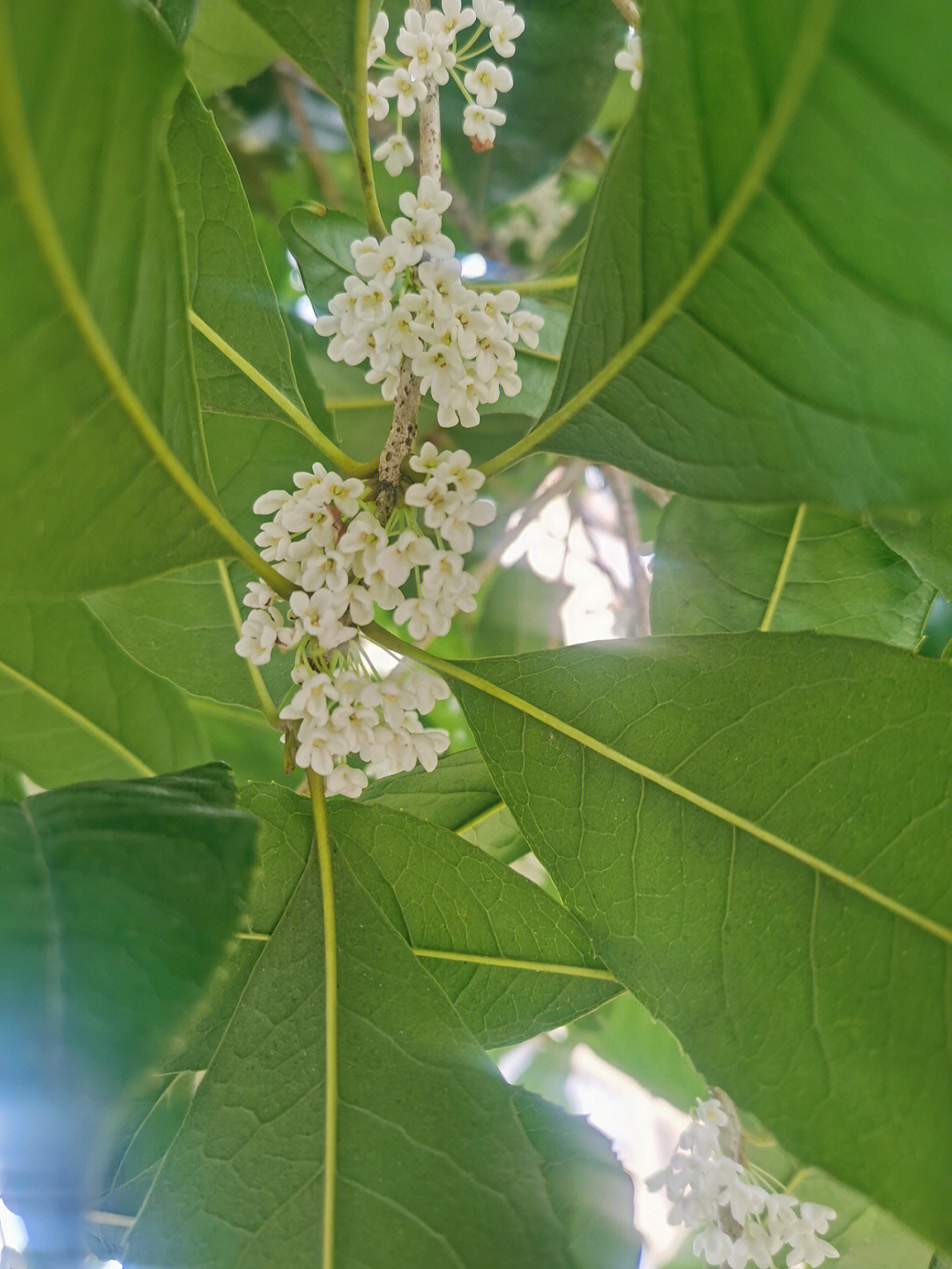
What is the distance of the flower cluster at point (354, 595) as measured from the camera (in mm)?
711

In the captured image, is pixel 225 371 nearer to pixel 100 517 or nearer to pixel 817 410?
pixel 100 517

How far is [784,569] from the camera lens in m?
1.07

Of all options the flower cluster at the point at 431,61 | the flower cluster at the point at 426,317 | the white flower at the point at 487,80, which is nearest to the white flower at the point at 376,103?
the flower cluster at the point at 431,61

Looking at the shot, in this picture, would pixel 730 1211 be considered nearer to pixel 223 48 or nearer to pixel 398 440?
pixel 398 440

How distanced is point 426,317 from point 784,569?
0.55 m

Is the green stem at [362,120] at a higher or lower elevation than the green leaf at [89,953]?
Result: higher

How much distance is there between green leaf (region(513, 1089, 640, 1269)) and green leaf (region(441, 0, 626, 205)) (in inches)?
48.4

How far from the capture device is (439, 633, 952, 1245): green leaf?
0.65 m

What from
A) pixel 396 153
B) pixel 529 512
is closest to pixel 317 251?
pixel 396 153

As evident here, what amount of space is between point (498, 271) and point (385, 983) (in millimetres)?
1277

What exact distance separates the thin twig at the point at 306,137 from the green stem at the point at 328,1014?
1.16m

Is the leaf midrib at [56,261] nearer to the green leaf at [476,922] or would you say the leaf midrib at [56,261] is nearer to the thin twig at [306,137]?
the green leaf at [476,922]

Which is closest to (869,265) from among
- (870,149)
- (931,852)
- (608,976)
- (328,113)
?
(870,149)

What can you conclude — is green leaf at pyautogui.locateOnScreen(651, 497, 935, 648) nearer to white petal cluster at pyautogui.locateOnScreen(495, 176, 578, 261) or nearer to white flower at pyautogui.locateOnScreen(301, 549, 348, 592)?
white flower at pyautogui.locateOnScreen(301, 549, 348, 592)
